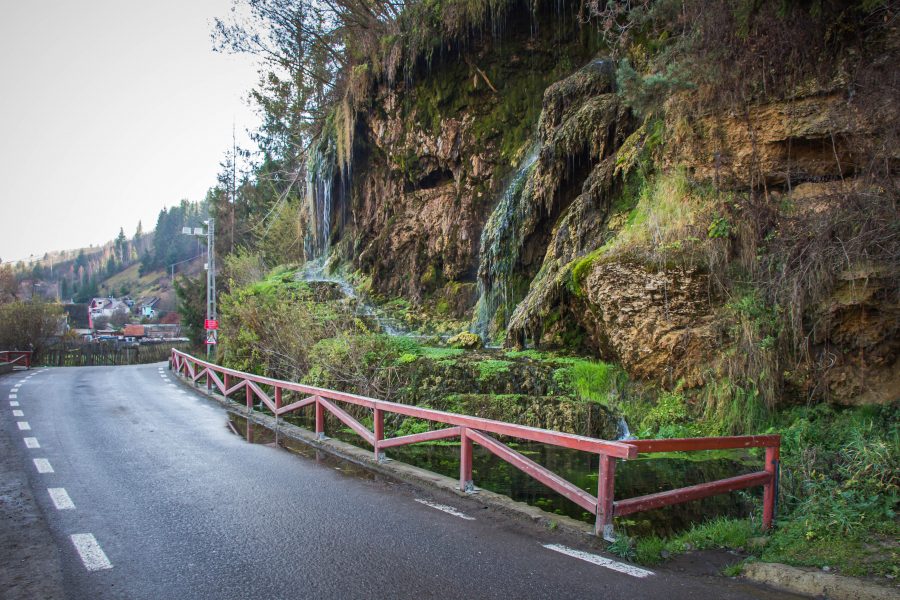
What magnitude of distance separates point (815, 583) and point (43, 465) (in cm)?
940

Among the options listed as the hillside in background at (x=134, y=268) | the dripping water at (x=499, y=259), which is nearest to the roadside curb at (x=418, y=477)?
the dripping water at (x=499, y=259)

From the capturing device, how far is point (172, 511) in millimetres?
6199

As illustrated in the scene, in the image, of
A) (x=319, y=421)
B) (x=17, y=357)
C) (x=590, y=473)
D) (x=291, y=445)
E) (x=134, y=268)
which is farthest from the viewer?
(x=134, y=268)

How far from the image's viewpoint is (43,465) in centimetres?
850

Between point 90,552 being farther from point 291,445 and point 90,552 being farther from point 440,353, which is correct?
point 440,353

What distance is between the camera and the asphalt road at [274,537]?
4.25m

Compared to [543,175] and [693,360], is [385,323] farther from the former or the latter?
[693,360]

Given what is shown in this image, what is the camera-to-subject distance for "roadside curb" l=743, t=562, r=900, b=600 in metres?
3.96

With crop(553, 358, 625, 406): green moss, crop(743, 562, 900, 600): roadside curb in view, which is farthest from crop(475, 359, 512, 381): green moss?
crop(743, 562, 900, 600): roadside curb

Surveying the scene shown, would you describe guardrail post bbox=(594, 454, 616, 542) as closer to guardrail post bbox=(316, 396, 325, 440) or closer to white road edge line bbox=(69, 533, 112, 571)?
white road edge line bbox=(69, 533, 112, 571)

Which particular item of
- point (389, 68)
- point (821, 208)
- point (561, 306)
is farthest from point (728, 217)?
point (389, 68)

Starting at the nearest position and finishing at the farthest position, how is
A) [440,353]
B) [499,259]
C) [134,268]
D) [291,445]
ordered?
[291,445]
[440,353]
[499,259]
[134,268]

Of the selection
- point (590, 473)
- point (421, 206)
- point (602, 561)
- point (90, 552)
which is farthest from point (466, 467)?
point (421, 206)

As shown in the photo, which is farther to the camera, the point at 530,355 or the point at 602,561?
the point at 530,355
